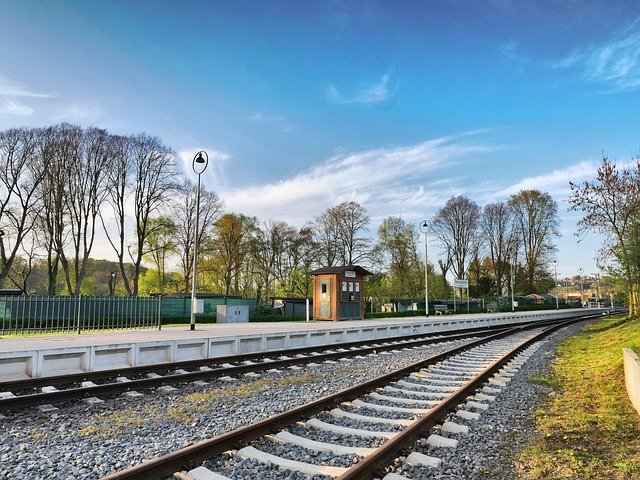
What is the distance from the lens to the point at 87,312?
829 inches

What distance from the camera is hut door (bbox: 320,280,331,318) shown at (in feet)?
114

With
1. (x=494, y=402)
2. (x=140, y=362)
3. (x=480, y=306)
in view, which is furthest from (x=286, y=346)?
(x=480, y=306)

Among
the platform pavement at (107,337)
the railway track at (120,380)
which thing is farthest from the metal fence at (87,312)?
the railway track at (120,380)

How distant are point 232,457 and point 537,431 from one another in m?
3.88

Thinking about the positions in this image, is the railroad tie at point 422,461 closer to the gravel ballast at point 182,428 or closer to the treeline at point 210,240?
the gravel ballast at point 182,428

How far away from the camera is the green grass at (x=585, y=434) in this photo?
461 centimetres

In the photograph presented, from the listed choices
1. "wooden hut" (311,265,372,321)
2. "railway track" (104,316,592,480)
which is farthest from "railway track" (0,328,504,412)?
"wooden hut" (311,265,372,321)

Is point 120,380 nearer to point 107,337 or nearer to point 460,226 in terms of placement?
point 107,337

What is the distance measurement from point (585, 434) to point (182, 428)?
4867 mm

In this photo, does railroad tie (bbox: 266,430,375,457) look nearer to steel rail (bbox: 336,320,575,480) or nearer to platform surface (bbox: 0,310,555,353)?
steel rail (bbox: 336,320,575,480)

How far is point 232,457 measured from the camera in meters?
4.68

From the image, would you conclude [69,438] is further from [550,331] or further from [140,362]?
[550,331]

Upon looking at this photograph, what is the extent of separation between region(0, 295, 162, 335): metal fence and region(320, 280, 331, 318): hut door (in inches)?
555

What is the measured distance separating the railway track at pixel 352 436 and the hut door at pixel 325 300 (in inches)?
1012
